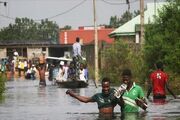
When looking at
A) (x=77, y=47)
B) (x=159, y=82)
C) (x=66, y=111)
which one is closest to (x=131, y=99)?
(x=159, y=82)

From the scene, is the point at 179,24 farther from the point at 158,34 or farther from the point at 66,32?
the point at 66,32

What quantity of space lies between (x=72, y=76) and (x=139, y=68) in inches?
155


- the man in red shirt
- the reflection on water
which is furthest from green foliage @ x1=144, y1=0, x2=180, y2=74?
the man in red shirt

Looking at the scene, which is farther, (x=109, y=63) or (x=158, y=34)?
(x=109, y=63)

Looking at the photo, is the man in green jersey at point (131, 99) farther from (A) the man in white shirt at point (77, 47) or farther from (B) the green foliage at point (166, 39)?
(A) the man in white shirt at point (77, 47)

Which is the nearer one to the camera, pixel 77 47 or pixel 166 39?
pixel 166 39

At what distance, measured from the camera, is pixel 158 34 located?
3569 cm

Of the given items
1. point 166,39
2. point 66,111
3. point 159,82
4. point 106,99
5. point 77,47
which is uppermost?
point 166,39

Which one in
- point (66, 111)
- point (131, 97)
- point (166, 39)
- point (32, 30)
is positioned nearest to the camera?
point (131, 97)

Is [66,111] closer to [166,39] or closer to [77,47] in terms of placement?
[166,39]

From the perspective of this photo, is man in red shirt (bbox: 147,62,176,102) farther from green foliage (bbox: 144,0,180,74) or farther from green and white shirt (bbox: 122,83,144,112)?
green foliage (bbox: 144,0,180,74)

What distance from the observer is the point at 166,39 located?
1378 inches

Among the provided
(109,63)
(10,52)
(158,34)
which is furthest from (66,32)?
(158,34)

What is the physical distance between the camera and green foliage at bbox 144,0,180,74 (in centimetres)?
3388
